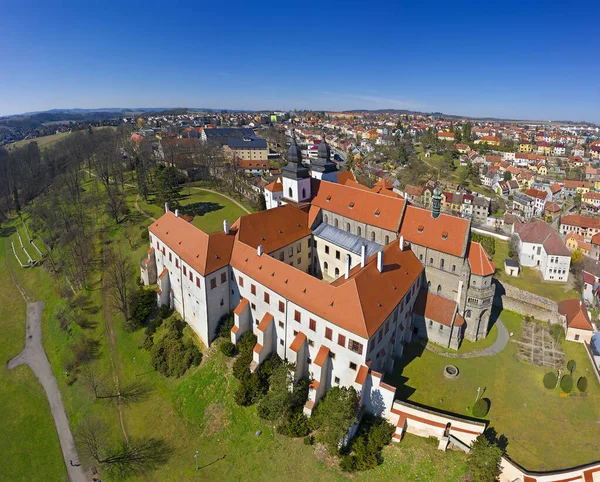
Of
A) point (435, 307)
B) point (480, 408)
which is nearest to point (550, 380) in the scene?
point (480, 408)

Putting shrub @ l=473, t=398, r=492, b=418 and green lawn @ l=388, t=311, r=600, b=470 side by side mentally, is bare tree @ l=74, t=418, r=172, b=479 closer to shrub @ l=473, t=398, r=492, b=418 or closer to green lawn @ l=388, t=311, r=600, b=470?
green lawn @ l=388, t=311, r=600, b=470

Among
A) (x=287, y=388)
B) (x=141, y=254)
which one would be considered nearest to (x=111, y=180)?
(x=141, y=254)

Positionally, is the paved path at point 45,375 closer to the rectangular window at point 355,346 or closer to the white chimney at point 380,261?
the rectangular window at point 355,346

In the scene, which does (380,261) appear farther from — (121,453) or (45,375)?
(45,375)

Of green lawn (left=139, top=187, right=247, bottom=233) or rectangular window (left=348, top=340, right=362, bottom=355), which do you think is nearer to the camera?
rectangular window (left=348, top=340, right=362, bottom=355)

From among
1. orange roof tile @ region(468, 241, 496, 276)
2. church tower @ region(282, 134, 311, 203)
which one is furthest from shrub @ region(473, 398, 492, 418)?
church tower @ region(282, 134, 311, 203)

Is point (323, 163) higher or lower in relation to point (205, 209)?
higher

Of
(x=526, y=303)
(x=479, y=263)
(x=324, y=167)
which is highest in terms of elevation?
(x=324, y=167)
